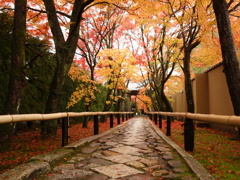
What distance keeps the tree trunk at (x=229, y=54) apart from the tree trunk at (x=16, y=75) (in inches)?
169

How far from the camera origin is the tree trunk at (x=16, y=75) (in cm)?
423

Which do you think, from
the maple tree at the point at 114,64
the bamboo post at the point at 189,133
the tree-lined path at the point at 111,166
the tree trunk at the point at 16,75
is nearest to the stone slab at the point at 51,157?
the tree-lined path at the point at 111,166

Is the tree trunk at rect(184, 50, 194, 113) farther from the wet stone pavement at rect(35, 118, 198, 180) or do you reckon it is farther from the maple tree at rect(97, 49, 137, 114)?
the maple tree at rect(97, 49, 137, 114)

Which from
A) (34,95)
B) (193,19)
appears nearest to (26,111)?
(34,95)

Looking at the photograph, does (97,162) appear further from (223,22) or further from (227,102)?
(227,102)

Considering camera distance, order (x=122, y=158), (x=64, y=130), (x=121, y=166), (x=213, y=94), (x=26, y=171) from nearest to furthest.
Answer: (x=26, y=171), (x=121, y=166), (x=122, y=158), (x=64, y=130), (x=213, y=94)

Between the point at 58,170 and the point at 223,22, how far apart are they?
13.6 ft

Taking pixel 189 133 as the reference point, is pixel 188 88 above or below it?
above

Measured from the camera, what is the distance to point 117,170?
2.95 meters

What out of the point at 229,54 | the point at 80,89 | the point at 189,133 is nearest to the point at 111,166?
the point at 189,133

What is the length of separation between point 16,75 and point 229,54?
4.53 m

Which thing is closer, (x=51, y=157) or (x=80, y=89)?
(x=51, y=157)

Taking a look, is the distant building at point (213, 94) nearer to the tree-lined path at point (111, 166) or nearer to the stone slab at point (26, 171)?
the tree-lined path at point (111, 166)

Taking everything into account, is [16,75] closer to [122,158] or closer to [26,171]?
[26,171]
